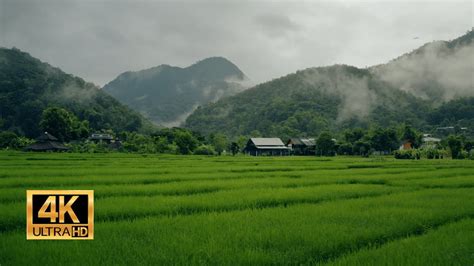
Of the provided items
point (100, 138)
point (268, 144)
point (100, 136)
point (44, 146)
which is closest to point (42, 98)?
point (100, 136)

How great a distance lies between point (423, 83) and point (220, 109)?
240 feet

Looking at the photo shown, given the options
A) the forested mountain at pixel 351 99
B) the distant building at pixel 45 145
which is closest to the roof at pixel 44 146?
the distant building at pixel 45 145

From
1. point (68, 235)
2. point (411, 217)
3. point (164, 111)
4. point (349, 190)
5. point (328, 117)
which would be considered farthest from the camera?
point (164, 111)

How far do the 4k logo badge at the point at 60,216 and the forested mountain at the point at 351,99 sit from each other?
293 ft

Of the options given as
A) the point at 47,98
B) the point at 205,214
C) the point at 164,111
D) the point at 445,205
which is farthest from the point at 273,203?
the point at 164,111

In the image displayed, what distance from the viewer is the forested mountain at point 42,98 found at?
72188 mm

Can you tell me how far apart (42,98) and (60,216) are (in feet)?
263

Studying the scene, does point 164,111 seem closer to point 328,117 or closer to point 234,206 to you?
point 328,117

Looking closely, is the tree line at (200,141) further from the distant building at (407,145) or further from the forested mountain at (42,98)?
the forested mountain at (42,98)

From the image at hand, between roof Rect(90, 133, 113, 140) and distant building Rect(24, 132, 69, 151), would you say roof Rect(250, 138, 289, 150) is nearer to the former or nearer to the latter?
roof Rect(90, 133, 113, 140)

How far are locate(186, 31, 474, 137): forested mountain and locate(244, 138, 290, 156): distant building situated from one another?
17.1 m

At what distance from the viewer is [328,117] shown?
116m

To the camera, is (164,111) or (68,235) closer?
(68,235)

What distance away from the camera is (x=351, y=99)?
122m
